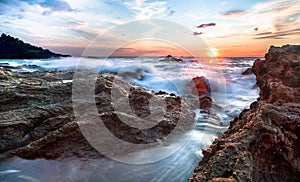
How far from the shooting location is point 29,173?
277 centimetres

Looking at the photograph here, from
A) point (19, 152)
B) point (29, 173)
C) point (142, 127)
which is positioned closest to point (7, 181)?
point (29, 173)

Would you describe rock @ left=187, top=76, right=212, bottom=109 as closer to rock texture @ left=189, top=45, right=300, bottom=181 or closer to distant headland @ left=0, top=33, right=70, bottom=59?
rock texture @ left=189, top=45, right=300, bottom=181

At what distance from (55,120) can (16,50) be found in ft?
126

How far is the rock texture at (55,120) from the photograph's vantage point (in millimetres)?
3096

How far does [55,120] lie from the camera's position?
3578 mm

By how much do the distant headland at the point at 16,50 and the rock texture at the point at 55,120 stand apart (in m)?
34.6

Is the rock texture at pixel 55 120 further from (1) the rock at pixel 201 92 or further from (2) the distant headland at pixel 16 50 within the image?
(2) the distant headland at pixel 16 50

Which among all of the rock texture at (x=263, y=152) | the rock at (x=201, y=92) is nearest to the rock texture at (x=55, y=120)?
the rock at (x=201, y=92)

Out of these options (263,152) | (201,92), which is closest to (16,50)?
(201,92)

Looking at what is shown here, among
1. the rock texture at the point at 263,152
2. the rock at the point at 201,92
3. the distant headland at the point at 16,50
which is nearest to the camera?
the rock texture at the point at 263,152

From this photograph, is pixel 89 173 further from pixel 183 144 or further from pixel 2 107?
pixel 2 107

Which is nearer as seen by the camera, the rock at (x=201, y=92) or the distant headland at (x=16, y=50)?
the rock at (x=201, y=92)

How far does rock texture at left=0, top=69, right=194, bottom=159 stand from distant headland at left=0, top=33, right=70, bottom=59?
113 feet

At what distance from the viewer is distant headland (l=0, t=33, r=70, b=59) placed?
1361 inches
